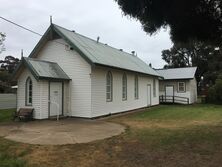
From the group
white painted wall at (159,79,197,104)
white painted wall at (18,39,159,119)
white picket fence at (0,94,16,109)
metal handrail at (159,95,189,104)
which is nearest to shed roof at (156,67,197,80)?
white painted wall at (159,79,197,104)

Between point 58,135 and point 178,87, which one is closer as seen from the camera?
point 58,135

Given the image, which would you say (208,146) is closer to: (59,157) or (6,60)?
(59,157)

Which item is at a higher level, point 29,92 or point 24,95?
point 29,92

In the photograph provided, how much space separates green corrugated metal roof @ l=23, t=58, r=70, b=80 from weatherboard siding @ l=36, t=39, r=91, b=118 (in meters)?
0.46

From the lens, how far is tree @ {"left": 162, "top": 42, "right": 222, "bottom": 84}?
54.8m

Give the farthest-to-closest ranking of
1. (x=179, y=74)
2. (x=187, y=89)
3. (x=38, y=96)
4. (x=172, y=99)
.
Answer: (x=179, y=74), (x=172, y=99), (x=187, y=89), (x=38, y=96)

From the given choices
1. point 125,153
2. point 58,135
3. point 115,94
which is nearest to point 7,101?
point 115,94

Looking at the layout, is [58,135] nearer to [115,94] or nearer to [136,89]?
[115,94]

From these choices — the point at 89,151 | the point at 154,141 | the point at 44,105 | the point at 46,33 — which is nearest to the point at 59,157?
the point at 89,151

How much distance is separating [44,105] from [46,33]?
5.10 meters

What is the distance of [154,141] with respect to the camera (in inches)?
402

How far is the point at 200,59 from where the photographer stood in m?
61.9

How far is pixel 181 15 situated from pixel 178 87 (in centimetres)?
2726

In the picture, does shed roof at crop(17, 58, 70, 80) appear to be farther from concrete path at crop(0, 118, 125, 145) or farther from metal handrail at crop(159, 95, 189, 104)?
metal handrail at crop(159, 95, 189, 104)
